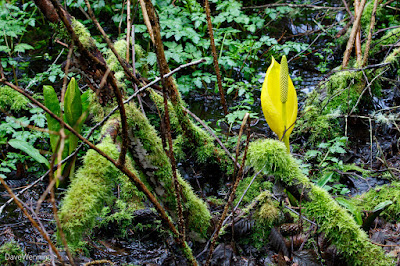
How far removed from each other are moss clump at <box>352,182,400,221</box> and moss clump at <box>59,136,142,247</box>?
156 cm

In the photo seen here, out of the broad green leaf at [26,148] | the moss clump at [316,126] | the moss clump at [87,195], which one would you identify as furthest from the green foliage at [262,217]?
the broad green leaf at [26,148]

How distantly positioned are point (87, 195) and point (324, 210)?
118 cm

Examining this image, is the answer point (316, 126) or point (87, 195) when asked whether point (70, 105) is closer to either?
point (87, 195)

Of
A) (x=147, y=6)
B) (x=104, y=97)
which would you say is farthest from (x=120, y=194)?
(x=147, y=6)

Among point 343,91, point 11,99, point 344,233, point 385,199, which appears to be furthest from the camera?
point 343,91

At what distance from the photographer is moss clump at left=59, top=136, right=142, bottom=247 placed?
1393mm

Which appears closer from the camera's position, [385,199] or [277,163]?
[277,163]

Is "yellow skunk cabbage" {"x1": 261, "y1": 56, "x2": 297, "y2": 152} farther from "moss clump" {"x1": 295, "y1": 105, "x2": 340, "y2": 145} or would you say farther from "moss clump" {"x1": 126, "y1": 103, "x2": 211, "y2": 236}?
"moss clump" {"x1": 295, "y1": 105, "x2": 340, "y2": 145}

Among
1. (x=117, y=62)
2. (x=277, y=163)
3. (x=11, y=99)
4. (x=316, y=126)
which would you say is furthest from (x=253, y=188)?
(x=11, y=99)

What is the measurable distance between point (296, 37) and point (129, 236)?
12.5ft

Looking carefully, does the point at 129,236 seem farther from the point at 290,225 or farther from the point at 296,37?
the point at 296,37

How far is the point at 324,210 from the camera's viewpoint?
66.7 inches

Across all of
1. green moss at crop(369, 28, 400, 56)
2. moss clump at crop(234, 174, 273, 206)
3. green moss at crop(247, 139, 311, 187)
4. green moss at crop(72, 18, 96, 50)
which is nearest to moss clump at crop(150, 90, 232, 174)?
moss clump at crop(234, 174, 273, 206)

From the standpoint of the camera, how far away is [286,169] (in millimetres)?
1771
